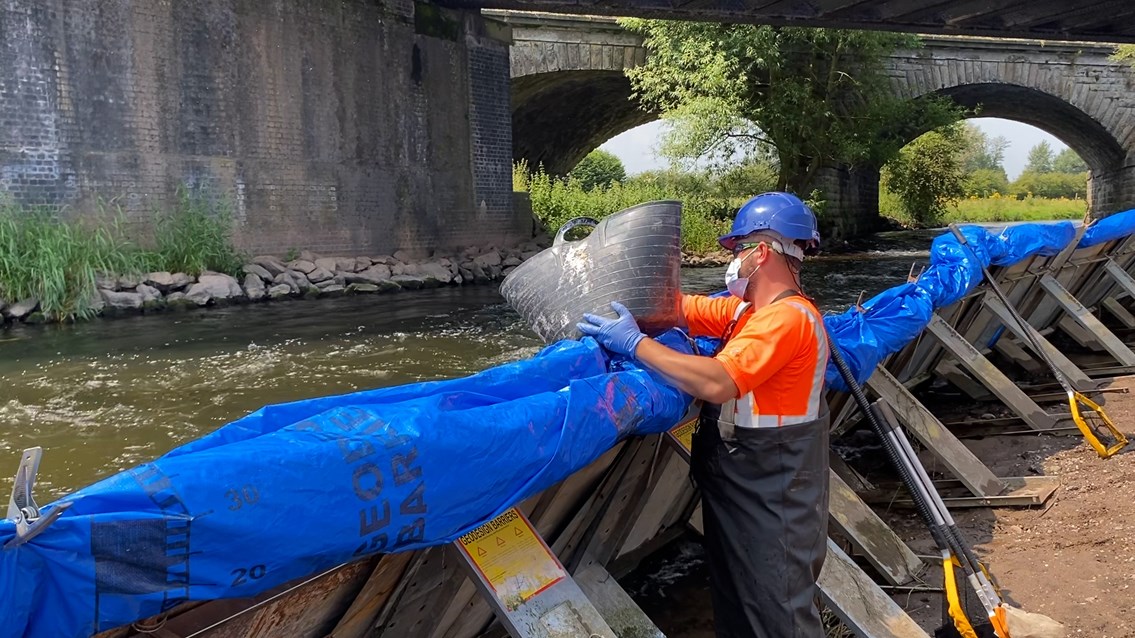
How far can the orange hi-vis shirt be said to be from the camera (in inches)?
92.0

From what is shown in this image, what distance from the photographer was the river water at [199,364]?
18.1 ft

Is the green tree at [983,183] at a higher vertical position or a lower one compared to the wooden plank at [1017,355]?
higher

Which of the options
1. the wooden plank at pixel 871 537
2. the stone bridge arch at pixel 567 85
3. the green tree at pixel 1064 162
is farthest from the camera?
the green tree at pixel 1064 162

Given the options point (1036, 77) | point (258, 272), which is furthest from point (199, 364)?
point (1036, 77)

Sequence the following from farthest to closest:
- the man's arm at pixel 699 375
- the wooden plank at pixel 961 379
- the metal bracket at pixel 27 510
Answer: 1. the wooden plank at pixel 961 379
2. the man's arm at pixel 699 375
3. the metal bracket at pixel 27 510

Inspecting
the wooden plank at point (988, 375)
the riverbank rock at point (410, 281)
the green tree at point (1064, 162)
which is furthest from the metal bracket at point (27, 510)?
the green tree at point (1064, 162)

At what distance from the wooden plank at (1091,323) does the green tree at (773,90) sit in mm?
12216

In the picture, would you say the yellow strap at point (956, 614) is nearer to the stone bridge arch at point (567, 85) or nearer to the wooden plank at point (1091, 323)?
the wooden plank at point (1091, 323)

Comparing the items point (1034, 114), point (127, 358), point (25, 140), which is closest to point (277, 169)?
point (25, 140)

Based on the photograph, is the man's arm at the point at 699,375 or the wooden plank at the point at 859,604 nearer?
the man's arm at the point at 699,375

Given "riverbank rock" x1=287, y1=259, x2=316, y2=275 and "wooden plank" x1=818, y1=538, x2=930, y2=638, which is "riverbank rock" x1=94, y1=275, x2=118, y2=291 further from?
"wooden plank" x1=818, y1=538, x2=930, y2=638

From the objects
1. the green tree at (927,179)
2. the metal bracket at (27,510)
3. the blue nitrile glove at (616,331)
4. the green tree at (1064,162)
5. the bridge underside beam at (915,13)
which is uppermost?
A: the green tree at (1064,162)

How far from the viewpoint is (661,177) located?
2061 centimetres

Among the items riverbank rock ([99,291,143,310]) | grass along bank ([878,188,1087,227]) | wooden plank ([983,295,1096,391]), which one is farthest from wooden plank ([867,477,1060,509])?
grass along bank ([878,188,1087,227])
